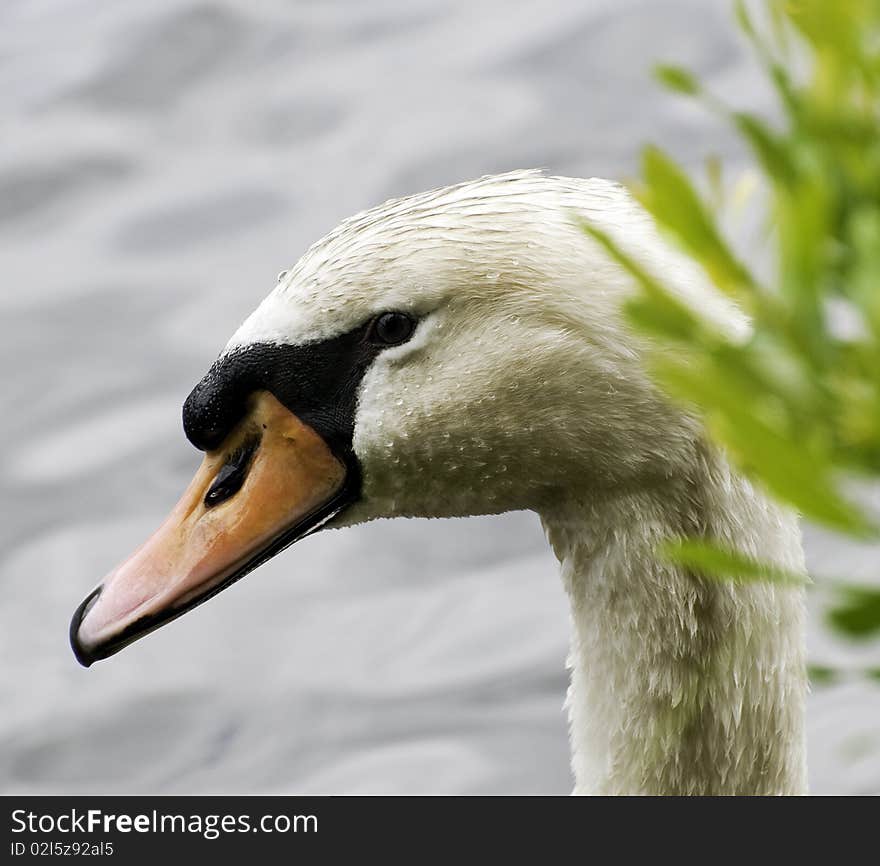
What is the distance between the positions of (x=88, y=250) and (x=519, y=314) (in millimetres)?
5241

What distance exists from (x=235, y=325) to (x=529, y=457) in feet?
14.3

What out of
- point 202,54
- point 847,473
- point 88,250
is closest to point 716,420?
point 847,473

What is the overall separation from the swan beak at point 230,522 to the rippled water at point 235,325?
1940 mm

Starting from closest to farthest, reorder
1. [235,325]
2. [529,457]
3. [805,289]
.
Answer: [805,289] < [529,457] < [235,325]

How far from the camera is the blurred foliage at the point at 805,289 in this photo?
1.07 m

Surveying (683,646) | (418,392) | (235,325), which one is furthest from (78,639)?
(235,325)

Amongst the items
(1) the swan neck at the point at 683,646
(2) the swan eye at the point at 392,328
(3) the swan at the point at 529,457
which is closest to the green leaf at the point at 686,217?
(3) the swan at the point at 529,457

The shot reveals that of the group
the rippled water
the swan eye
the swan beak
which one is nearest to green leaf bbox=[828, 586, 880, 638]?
the swan eye

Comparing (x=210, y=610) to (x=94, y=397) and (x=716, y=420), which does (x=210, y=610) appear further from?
(x=716, y=420)

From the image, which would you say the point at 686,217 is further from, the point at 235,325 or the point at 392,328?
the point at 235,325

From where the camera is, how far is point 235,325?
297 inches

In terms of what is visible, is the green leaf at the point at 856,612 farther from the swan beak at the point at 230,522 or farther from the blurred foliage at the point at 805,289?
the swan beak at the point at 230,522

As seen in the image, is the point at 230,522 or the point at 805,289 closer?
the point at 805,289
